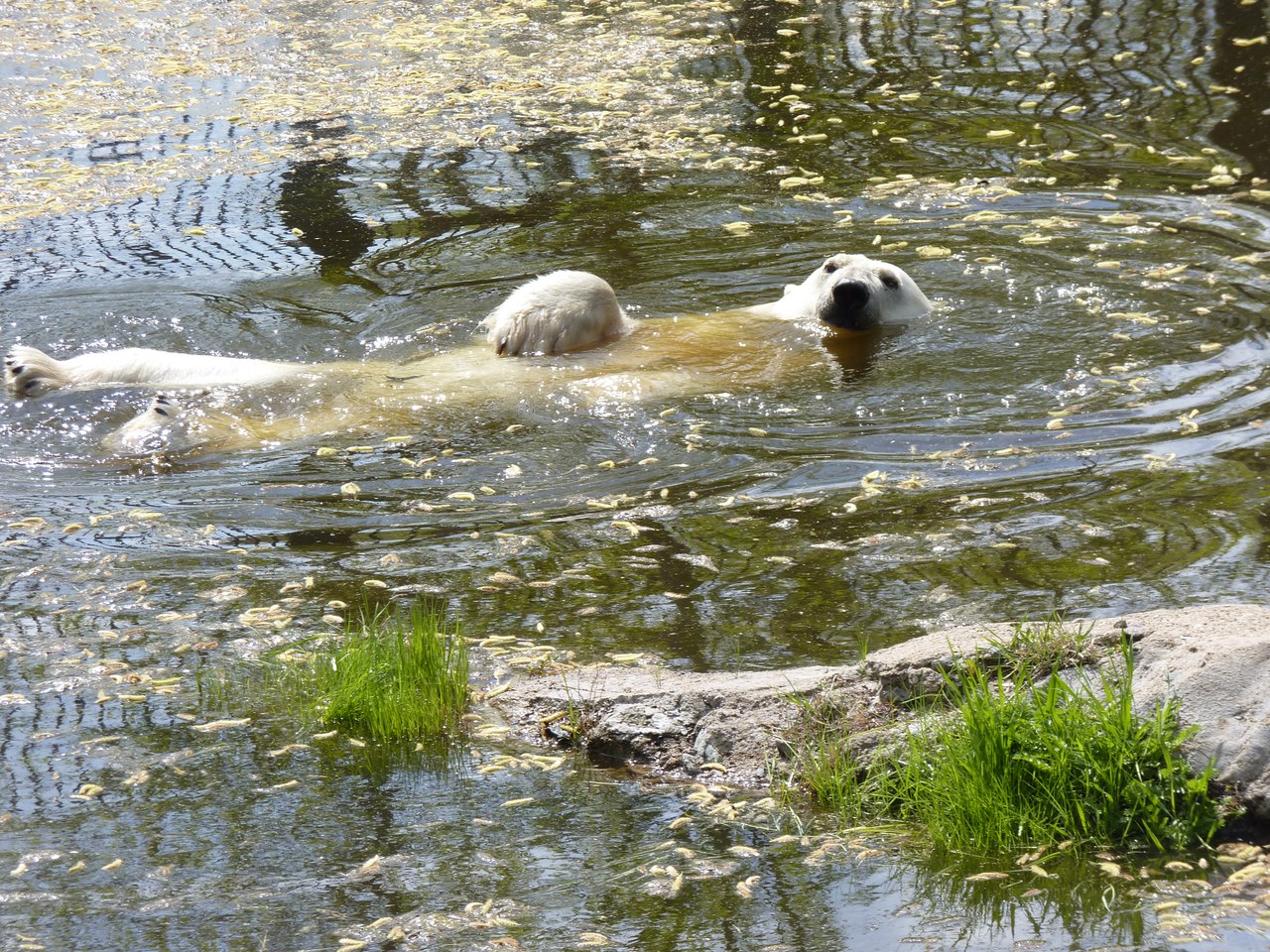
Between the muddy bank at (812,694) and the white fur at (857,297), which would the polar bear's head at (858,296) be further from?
the muddy bank at (812,694)

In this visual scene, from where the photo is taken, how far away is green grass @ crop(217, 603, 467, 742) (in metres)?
3.80

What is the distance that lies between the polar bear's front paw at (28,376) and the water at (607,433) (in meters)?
0.12

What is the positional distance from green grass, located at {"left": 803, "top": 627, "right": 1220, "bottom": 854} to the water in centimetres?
17

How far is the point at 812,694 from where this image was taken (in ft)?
12.0

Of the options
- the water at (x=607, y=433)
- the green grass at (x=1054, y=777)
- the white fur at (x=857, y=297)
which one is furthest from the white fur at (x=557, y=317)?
the green grass at (x=1054, y=777)

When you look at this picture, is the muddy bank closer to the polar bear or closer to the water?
the water

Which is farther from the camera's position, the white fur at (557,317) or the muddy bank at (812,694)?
the white fur at (557,317)

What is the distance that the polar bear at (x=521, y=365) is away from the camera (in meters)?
6.29

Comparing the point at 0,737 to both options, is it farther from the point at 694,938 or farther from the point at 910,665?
the point at 910,665

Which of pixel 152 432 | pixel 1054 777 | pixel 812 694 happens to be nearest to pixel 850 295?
pixel 152 432

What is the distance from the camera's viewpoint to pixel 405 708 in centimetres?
379

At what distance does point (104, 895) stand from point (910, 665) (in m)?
1.98

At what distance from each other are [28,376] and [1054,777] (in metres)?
5.07

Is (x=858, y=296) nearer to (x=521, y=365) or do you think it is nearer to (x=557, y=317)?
(x=557, y=317)
